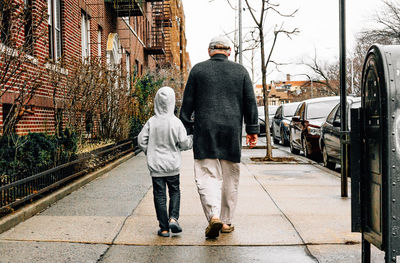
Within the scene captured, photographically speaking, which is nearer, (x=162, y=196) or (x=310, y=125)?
(x=162, y=196)

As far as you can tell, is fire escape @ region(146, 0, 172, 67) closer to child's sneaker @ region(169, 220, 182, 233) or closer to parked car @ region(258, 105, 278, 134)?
parked car @ region(258, 105, 278, 134)

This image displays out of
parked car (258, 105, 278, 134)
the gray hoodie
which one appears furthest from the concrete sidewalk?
parked car (258, 105, 278, 134)

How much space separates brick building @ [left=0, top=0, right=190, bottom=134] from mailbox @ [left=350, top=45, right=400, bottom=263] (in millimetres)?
4558

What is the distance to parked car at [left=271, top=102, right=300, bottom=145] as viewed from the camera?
19770mm

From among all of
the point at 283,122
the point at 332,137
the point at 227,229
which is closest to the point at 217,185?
the point at 227,229

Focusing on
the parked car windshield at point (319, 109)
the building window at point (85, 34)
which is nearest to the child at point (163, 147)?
the parked car windshield at point (319, 109)

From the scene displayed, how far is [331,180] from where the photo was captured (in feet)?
30.5

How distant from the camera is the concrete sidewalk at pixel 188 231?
4.52 meters

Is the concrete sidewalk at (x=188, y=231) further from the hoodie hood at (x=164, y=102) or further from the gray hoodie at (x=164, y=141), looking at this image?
the hoodie hood at (x=164, y=102)

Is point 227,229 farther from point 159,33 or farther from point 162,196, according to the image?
point 159,33

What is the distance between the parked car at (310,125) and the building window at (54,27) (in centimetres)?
673

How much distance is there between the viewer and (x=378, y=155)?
3.49 meters

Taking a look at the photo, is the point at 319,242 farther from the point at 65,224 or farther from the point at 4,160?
the point at 4,160

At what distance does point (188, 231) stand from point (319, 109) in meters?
10.0
